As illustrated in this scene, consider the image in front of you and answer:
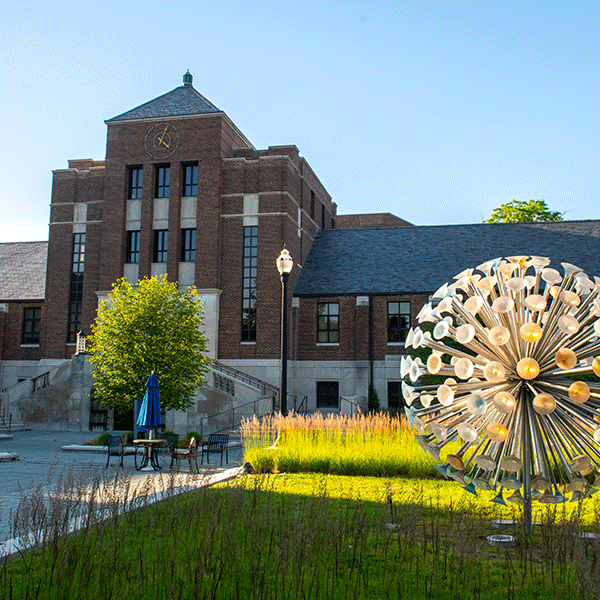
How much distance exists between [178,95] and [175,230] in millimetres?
8356

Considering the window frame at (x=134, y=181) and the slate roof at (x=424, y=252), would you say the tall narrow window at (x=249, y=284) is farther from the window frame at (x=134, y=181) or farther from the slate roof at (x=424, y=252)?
the window frame at (x=134, y=181)

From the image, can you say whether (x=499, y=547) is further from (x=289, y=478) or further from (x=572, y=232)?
(x=572, y=232)

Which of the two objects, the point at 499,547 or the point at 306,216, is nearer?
the point at 499,547

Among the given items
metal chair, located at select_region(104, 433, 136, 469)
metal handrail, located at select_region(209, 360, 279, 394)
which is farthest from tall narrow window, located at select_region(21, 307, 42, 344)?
metal chair, located at select_region(104, 433, 136, 469)

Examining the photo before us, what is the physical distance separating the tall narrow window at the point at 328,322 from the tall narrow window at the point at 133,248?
1048cm

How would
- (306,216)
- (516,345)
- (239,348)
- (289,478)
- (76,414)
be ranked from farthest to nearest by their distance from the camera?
(306,216), (239,348), (76,414), (289,478), (516,345)

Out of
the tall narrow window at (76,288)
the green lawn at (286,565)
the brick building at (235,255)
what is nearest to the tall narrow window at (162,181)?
the brick building at (235,255)

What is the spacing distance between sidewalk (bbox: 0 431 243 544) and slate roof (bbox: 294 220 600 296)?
14.7 m

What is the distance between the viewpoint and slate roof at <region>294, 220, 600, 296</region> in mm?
33438

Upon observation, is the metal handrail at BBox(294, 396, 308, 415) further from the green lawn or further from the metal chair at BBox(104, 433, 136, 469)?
the green lawn

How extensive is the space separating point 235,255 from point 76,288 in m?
9.72

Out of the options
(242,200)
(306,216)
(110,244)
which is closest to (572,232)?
(306,216)

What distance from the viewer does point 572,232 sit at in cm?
3547

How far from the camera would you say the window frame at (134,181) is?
35.2 m
